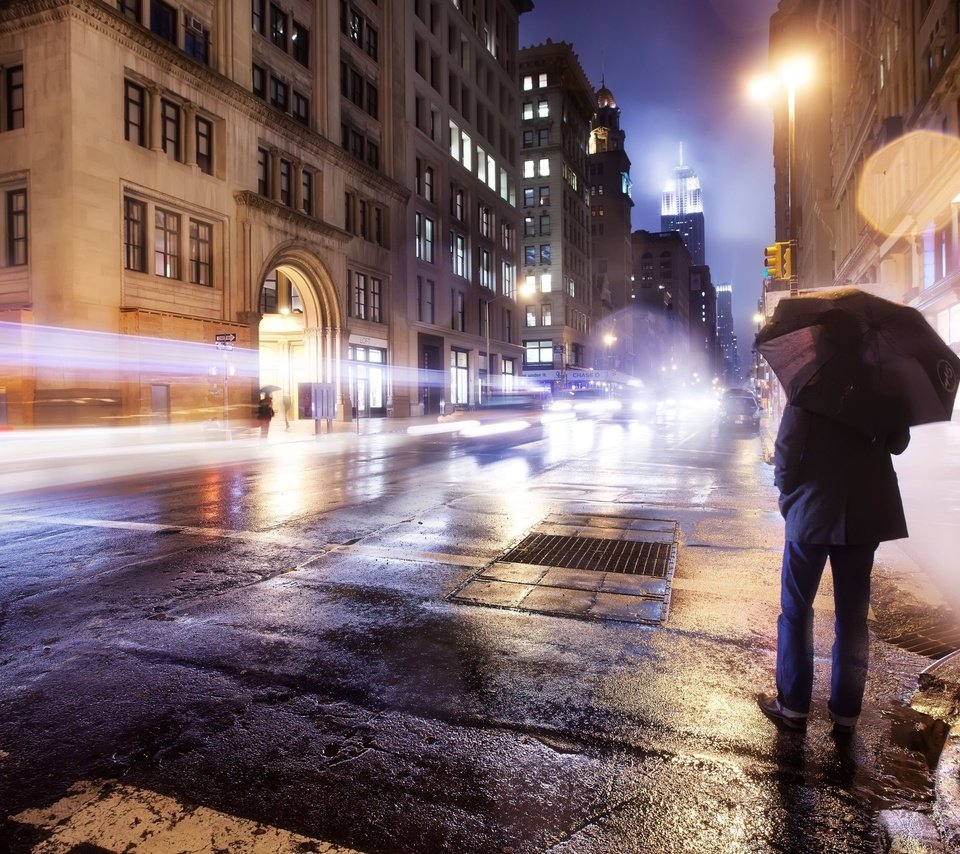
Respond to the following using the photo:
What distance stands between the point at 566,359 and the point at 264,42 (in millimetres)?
54620

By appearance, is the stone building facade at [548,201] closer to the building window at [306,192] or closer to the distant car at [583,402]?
the distant car at [583,402]

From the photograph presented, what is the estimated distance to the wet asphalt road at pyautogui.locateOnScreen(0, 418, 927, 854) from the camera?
8.89ft

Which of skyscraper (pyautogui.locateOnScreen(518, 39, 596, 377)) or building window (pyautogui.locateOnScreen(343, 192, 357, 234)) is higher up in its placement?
skyscraper (pyautogui.locateOnScreen(518, 39, 596, 377))

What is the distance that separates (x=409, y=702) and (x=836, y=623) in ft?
7.52

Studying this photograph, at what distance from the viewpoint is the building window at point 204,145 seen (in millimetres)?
28750

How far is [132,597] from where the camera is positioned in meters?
5.55

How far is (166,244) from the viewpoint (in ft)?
88.6

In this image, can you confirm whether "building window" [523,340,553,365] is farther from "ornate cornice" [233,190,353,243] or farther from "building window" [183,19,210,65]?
"building window" [183,19,210,65]

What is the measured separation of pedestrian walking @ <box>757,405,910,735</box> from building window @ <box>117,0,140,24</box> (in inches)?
1199

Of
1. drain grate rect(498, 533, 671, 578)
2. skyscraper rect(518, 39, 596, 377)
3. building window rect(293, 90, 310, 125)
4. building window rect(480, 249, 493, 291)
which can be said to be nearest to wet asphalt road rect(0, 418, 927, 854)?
drain grate rect(498, 533, 671, 578)

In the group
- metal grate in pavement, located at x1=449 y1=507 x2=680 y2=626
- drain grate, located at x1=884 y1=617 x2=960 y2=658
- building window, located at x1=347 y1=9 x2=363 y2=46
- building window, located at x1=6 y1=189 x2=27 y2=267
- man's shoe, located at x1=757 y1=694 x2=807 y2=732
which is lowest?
drain grate, located at x1=884 y1=617 x2=960 y2=658

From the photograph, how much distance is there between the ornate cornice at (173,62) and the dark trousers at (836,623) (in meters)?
29.4

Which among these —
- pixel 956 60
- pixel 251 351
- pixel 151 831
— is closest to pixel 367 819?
pixel 151 831

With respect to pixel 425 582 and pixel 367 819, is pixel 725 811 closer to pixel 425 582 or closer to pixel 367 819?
pixel 367 819
